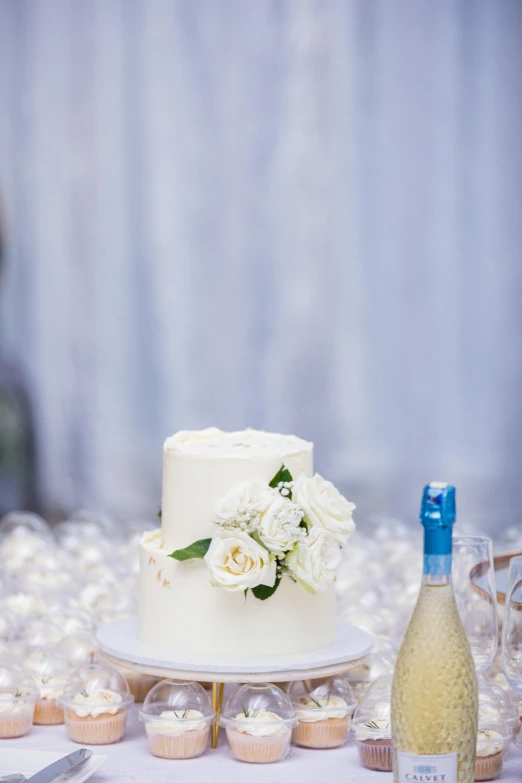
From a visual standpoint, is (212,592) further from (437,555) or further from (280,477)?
(437,555)

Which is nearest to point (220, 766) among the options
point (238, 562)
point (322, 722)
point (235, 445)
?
point (322, 722)

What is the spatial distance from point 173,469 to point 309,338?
292 centimetres

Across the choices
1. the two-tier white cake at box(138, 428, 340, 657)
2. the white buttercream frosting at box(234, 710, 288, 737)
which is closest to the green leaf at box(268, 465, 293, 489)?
the two-tier white cake at box(138, 428, 340, 657)

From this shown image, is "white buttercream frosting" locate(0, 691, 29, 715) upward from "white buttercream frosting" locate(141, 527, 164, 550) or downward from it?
downward

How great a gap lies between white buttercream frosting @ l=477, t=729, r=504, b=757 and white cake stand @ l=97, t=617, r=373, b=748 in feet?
0.79

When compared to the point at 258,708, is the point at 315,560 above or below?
above

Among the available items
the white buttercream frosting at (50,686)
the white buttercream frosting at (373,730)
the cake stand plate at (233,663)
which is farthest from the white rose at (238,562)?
the white buttercream frosting at (50,686)

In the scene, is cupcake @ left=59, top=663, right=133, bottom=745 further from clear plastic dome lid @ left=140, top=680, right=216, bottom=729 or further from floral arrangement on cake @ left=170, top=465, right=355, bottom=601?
floral arrangement on cake @ left=170, top=465, right=355, bottom=601

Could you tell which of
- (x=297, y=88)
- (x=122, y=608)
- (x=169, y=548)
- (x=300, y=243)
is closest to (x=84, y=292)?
(x=300, y=243)

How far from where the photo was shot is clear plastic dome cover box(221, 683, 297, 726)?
4.79ft

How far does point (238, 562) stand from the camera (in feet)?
4.94

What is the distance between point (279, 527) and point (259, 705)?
0.24 metres

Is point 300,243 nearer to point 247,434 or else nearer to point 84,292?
point 84,292

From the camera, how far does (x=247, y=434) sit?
1.79 m
